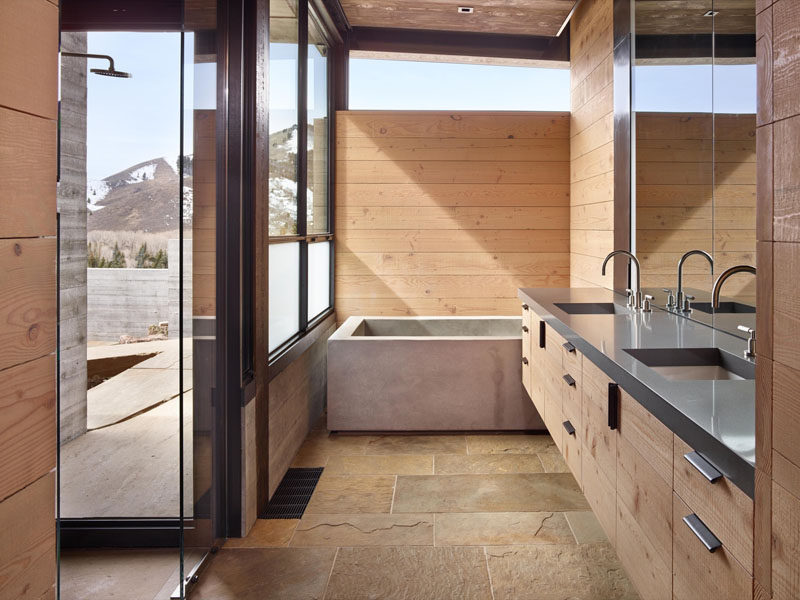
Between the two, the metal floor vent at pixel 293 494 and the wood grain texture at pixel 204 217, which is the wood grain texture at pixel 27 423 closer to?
the wood grain texture at pixel 204 217

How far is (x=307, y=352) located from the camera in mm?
3744

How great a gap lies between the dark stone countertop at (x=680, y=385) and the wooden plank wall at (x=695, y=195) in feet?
0.78

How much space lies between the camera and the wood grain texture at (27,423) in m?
0.95

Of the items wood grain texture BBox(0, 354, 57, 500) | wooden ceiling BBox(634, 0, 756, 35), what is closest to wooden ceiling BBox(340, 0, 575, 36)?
wooden ceiling BBox(634, 0, 756, 35)

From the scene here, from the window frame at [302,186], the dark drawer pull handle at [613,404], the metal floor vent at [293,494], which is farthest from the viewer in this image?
the window frame at [302,186]

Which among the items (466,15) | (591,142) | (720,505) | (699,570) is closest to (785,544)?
(720,505)

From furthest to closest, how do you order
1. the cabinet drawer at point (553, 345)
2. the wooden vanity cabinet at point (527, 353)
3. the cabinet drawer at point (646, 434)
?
the wooden vanity cabinet at point (527, 353) → the cabinet drawer at point (553, 345) → the cabinet drawer at point (646, 434)

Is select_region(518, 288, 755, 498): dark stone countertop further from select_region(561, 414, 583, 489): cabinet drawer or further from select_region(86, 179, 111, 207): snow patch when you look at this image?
select_region(86, 179, 111, 207): snow patch

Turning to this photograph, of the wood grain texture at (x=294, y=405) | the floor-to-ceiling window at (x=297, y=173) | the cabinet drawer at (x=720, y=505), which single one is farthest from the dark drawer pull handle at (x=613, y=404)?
the floor-to-ceiling window at (x=297, y=173)

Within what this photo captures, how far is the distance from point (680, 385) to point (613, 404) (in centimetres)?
30

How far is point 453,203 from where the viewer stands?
4672 millimetres

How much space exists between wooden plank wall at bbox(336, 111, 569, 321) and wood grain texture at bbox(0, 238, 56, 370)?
12.0ft

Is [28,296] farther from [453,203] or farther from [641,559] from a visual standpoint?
[453,203]

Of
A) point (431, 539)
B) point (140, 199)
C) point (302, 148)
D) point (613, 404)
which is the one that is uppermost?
point (302, 148)
